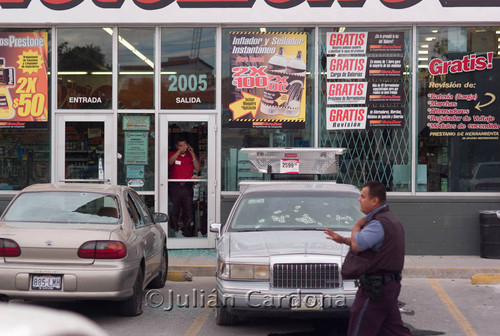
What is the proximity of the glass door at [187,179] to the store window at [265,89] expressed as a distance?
0.37 metres

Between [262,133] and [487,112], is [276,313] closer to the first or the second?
[262,133]

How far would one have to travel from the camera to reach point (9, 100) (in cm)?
1305

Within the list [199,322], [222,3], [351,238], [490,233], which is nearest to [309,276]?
[351,238]

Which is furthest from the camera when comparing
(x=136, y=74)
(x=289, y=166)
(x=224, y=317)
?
(x=136, y=74)

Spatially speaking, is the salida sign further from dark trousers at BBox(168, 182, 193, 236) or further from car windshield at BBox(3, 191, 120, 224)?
car windshield at BBox(3, 191, 120, 224)

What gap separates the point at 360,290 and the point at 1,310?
3502 mm

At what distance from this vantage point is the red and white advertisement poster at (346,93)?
12766 millimetres

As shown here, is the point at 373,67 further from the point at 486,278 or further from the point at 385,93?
the point at 486,278

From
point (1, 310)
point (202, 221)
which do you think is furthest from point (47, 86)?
point (1, 310)

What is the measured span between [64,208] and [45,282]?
46.3 inches

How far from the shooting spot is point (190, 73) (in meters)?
A: 13.0

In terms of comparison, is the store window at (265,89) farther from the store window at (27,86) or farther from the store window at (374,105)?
the store window at (27,86)

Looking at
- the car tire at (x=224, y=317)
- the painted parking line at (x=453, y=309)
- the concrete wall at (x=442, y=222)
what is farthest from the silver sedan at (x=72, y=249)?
the concrete wall at (x=442, y=222)

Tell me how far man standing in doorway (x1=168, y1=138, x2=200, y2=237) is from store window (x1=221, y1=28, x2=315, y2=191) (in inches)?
25.4
